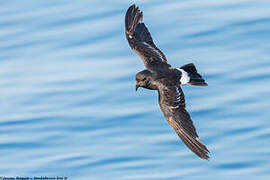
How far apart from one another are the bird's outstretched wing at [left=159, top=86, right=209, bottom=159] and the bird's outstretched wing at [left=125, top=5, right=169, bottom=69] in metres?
0.66

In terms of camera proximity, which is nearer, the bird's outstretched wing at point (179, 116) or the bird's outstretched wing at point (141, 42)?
the bird's outstretched wing at point (179, 116)

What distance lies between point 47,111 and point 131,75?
1336mm

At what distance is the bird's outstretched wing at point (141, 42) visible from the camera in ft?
40.0

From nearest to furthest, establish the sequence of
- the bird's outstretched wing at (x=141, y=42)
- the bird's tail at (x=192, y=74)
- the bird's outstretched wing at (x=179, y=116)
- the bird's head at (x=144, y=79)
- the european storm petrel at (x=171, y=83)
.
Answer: the bird's outstretched wing at (x=179, y=116) → the european storm petrel at (x=171, y=83) → the bird's head at (x=144, y=79) → the bird's tail at (x=192, y=74) → the bird's outstretched wing at (x=141, y=42)

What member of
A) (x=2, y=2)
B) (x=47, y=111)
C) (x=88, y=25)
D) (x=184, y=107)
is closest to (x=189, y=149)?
(x=184, y=107)

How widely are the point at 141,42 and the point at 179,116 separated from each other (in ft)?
5.74

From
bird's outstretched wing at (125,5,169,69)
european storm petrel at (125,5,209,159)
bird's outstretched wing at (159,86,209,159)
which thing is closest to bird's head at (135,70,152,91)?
european storm petrel at (125,5,209,159)

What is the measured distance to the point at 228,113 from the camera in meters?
12.2

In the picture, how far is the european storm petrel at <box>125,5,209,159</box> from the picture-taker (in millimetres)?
10906

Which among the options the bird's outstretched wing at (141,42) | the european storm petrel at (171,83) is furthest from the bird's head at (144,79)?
the bird's outstretched wing at (141,42)

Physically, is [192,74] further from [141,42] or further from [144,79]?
A: [141,42]

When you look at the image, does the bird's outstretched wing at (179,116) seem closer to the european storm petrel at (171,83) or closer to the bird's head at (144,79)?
the european storm petrel at (171,83)

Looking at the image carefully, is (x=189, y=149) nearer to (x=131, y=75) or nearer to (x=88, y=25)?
(x=131, y=75)

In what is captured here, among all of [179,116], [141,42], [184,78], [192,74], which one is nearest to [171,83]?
[184,78]
